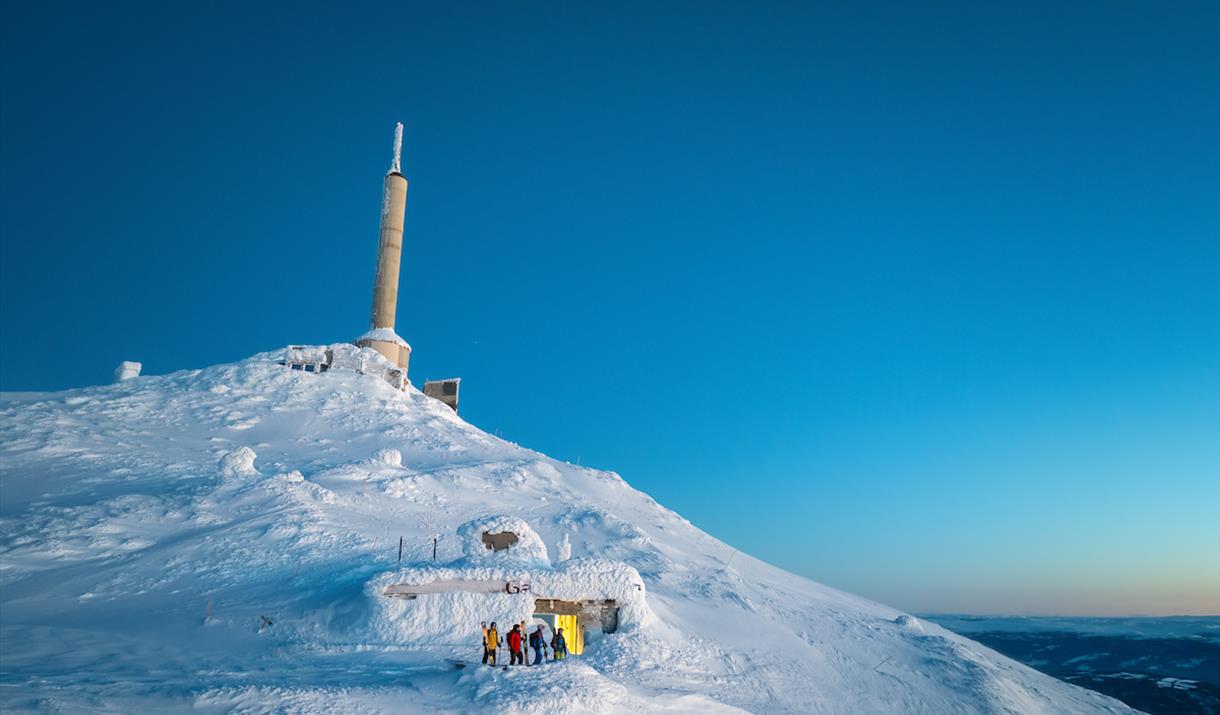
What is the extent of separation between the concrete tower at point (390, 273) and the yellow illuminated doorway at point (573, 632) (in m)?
42.4

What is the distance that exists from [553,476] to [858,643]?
1993cm

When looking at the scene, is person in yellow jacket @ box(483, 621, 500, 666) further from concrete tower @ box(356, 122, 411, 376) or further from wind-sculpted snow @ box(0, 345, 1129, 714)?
concrete tower @ box(356, 122, 411, 376)

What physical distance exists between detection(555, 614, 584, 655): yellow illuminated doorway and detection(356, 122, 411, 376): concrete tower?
42.4 metres

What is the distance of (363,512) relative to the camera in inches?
1330

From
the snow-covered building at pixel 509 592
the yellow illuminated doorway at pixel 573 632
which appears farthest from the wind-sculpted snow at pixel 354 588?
the yellow illuminated doorway at pixel 573 632

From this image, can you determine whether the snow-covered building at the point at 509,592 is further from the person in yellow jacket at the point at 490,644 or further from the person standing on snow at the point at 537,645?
the person in yellow jacket at the point at 490,644

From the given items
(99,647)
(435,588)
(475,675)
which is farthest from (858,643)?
(99,647)

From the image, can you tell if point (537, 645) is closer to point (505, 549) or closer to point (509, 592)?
point (509, 592)

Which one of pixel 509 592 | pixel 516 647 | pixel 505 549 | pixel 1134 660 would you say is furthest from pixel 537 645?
pixel 1134 660

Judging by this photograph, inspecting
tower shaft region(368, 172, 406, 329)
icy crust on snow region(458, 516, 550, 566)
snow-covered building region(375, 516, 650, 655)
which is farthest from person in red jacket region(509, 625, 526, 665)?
tower shaft region(368, 172, 406, 329)

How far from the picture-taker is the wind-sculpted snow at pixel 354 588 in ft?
57.5

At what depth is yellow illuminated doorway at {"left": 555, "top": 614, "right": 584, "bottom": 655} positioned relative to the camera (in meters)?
24.6

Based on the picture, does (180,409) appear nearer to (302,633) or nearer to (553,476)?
(553,476)

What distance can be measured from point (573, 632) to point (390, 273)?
5081 cm
